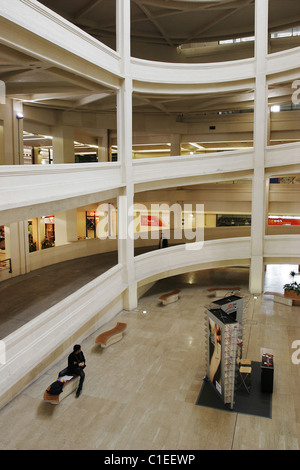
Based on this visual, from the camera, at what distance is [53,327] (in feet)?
34.0

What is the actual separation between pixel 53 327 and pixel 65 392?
1.86 metres

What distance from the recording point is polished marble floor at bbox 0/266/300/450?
25.4 ft

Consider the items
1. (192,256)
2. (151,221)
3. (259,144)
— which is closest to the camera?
(259,144)

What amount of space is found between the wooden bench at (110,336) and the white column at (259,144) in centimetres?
779

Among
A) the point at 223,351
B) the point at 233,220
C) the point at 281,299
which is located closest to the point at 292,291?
the point at 281,299

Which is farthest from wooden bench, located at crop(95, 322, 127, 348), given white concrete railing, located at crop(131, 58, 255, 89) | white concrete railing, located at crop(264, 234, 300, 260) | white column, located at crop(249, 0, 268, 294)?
white concrete railing, located at crop(131, 58, 255, 89)

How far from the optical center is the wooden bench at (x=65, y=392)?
8.80 metres

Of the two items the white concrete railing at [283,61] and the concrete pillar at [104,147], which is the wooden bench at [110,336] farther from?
the concrete pillar at [104,147]

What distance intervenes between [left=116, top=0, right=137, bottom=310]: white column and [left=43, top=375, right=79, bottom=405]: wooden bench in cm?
591

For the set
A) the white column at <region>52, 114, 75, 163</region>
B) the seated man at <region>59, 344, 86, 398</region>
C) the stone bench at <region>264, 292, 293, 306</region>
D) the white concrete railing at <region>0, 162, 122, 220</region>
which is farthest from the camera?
the white column at <region>52, 114, 75, 163</region>

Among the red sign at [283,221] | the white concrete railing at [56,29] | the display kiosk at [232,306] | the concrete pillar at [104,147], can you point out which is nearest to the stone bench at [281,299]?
the display kiosk at [232,306]

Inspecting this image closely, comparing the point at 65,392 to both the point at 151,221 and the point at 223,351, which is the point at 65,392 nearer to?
the point at 223,351

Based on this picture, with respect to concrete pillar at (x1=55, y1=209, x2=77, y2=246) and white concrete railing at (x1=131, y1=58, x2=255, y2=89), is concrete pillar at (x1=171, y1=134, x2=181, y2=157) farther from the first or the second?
white concrete railing at (x1=131, y1=58, x2=255, y2=89)

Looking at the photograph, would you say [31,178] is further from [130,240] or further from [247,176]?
[247,176]
